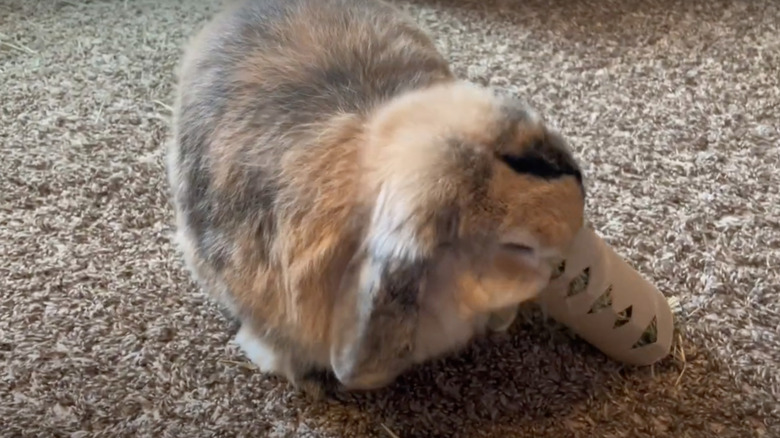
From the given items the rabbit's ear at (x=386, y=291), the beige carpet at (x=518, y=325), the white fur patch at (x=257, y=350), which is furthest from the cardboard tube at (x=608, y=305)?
the white fur patch at (x=257, y=350)

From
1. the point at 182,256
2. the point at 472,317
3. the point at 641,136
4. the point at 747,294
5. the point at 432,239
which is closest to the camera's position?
the point at 432,239

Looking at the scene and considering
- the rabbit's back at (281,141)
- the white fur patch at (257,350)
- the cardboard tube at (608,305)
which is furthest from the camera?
the white fur patch at (257,350)

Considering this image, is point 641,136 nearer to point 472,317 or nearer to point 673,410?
Result: point 673,410

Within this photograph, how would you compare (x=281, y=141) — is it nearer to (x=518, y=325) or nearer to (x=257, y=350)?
(x=257, y=350)

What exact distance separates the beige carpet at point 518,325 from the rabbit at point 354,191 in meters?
0.13

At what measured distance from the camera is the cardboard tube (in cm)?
136

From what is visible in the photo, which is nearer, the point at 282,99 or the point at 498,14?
the point at 282,99

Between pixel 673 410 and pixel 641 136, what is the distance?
2.41 feet

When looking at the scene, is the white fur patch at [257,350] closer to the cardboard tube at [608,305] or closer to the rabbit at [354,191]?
the rabbit at [354,191]

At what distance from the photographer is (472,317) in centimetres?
123

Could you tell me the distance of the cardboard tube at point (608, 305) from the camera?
136 centimetres

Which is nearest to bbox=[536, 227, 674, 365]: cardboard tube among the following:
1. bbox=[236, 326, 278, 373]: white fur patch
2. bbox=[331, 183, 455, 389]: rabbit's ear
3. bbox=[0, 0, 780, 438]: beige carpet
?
bbox=[0, 0, 780, 438]: beige carpet

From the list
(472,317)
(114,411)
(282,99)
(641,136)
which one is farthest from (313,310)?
(641,136)

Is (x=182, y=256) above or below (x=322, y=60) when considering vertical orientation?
below
